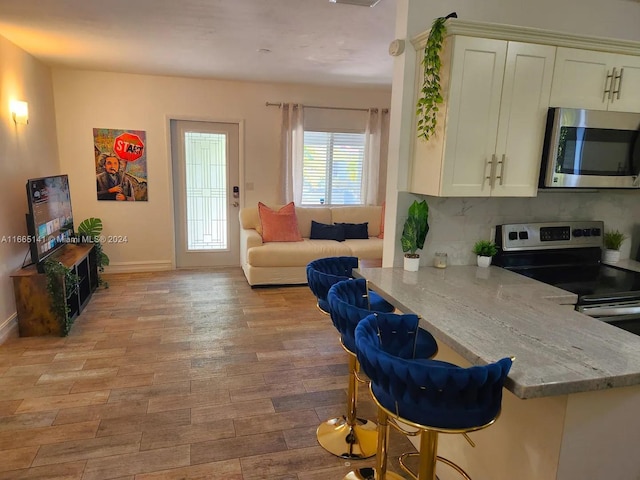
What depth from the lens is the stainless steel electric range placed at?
2195mm

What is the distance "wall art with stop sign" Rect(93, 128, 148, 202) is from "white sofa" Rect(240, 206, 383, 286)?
1.41m

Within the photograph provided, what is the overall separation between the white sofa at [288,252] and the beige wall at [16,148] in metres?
2.28

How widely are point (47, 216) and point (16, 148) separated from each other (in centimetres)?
71

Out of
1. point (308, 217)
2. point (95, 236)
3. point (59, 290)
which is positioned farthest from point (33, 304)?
point (308, 217)

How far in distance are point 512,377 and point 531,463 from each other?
18.5 inches

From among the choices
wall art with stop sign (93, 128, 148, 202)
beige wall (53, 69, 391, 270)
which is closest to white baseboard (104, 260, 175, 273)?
beige wall (53, 69, 391, 270)

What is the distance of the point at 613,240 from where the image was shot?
104 inches

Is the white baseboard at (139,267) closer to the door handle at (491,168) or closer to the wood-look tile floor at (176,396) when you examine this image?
the wood-look tile floor at (176,396)

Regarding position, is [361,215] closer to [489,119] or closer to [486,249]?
[486,249]

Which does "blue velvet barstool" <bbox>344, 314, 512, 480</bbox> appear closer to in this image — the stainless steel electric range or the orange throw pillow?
the stainless steel electric range

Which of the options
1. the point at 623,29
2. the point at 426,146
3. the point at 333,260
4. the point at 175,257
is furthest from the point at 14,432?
the point at 623,29

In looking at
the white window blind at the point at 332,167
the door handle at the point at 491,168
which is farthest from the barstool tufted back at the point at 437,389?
the white window blind at the point at 332,167

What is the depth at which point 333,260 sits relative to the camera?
7.91ft

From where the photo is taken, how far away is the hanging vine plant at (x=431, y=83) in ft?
6.47
